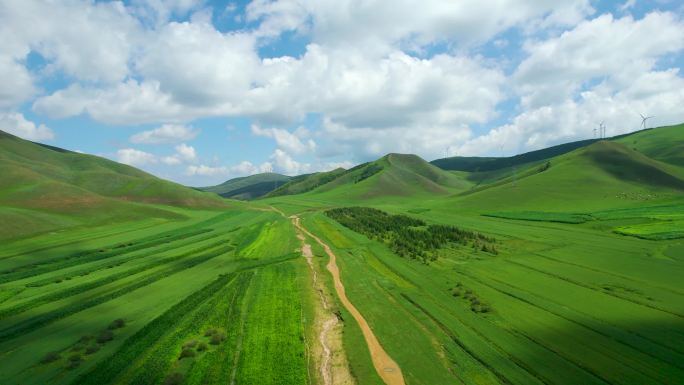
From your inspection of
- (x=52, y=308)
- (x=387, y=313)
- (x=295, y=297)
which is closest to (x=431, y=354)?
(x=387, y=313)

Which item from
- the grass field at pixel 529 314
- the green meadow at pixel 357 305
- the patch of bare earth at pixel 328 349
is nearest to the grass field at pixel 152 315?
the green meadow at pixel 357 305

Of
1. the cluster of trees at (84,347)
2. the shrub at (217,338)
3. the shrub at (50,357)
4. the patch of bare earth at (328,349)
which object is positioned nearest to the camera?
the patch of bare earth at (328,349)

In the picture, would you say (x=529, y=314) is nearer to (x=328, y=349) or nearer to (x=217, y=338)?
(x=328, y=349)

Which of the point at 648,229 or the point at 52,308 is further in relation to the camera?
the point at 648,229

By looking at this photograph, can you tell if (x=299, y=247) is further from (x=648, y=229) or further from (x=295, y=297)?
(x=648, y=229)

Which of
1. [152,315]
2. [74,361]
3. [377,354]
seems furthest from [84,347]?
[377,354]

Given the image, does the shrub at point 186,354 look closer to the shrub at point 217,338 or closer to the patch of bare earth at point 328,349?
the shrub at point 217,338

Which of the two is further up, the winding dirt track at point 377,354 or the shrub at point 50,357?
the shrub at point 50,357

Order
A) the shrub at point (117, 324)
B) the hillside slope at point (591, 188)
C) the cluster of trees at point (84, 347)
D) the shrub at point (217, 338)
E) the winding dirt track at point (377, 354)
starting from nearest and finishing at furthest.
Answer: the winding dirt track at point (377, 354) < the cluster of trees at point (84, 347) < the shrub at point (217, 338) < the shrub at point (117, 324) < the hillside slope at point (591, 188)

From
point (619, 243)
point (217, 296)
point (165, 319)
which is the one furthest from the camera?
point (619, 243)
